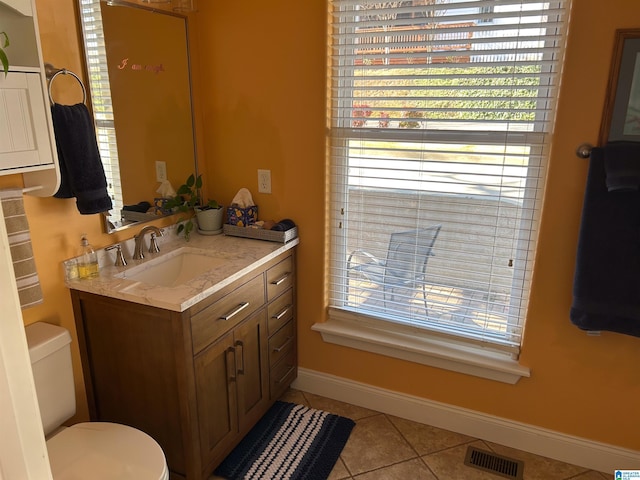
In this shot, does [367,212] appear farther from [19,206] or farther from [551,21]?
[19,206]

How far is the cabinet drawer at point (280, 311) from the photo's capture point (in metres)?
2.33

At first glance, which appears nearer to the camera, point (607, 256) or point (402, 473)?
point (607, 256)

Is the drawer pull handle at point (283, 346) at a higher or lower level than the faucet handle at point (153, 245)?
lower

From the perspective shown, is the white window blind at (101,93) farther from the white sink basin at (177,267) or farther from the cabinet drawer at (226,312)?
the cabinet drawer at (226,312)

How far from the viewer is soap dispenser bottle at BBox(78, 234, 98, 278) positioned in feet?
6.12

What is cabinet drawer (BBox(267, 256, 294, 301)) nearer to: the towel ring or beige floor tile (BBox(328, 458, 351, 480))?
beige floor tile (BBox(328, 458, 351, 480))

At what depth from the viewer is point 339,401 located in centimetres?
264

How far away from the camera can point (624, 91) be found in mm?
1741

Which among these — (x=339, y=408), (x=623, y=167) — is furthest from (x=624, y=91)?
(x=339, y=408)

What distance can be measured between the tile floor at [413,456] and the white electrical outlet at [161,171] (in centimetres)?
152

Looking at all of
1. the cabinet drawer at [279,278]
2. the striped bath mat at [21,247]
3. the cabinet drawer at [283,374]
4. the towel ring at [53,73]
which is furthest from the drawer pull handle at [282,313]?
the towel ring at [53,73]

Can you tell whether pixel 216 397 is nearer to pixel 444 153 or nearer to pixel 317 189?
pixel 317 189

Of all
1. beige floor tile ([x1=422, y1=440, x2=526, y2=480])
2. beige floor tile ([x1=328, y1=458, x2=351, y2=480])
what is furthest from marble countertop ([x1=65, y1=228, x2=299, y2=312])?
beige floor tile ([x1=422, y1=440, x2=526, y2=480])

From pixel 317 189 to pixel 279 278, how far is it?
19.1 inches
